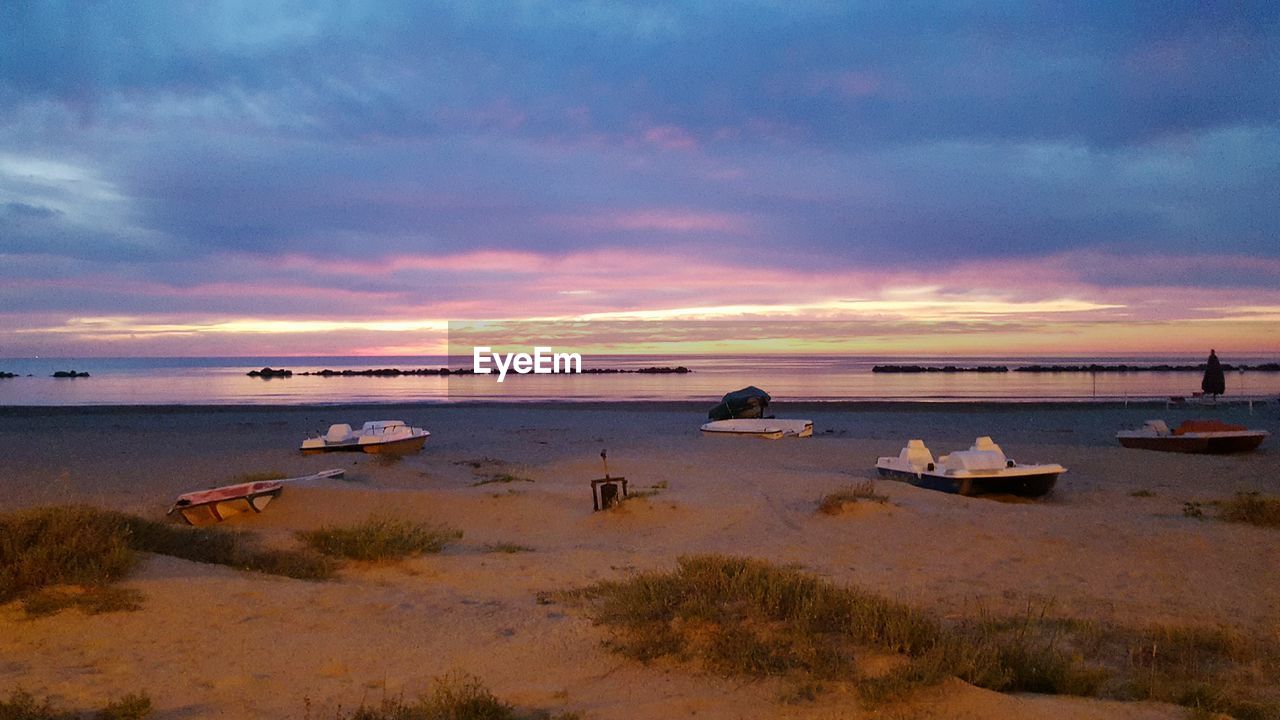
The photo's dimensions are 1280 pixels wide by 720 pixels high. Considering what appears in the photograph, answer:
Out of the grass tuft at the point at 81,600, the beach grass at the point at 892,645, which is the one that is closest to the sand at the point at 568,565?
the grass tuft at the point at 81,600

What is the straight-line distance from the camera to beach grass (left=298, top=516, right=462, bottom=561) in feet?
29.1

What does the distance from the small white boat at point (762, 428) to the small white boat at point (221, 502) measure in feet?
43.6

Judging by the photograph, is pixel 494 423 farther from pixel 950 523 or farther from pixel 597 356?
pixel 597 356

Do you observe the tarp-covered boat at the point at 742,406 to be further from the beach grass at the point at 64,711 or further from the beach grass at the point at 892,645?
the beach grass at the point at 64,711

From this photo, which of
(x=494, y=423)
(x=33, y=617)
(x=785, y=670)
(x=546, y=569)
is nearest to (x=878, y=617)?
(x=785, y=670)

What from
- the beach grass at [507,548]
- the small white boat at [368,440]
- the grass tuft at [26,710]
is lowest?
the beach grass at [507,548]

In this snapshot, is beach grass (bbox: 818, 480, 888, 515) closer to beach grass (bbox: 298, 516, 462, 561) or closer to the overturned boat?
beach grass (bbox: 298, 516, 462, 561)

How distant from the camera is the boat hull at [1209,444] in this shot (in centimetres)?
1852

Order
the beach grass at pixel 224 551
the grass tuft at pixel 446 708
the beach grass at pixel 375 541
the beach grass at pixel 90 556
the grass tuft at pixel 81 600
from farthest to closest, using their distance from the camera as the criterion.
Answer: the beach grass at pixel 375 541
the beach grass at pixel 224 551
the beach grass at pixel 90 556
the grass tuft at pixel 81 600
the grass tuft at pixel 446 708

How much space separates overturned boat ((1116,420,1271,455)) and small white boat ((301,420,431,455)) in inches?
635

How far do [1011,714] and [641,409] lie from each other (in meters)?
30.8

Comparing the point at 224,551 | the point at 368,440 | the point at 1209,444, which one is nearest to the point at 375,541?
the point at 224,551

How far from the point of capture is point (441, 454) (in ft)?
65.3

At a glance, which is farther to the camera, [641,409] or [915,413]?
[641,409]
